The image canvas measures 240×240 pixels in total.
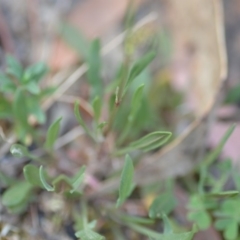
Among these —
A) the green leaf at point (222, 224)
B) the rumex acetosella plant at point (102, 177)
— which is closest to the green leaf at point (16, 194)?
the rumex acetosella plant at point (102, 177)

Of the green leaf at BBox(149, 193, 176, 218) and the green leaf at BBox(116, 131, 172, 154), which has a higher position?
the green leaf at BBox(116, 131, 172, 154)

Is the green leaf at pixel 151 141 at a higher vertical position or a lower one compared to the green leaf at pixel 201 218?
higher

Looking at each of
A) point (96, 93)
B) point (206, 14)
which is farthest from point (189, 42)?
point (96, 93)

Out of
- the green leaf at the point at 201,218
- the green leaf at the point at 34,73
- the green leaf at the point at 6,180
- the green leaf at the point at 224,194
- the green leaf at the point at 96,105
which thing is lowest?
the green leaf at the point at 201,218

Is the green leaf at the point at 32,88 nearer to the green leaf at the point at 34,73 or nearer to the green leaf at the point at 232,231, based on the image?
the green leaf at the point at 34,73

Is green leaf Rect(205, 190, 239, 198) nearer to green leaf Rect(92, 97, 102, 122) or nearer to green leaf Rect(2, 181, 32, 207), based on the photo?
green leaf Rect(92, 97, 102, 122)

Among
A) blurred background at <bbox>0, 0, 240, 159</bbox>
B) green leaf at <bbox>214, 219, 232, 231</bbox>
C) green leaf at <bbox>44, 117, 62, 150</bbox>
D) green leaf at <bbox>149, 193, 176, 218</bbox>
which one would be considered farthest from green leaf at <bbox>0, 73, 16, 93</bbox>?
green leaf at <bbox>214, 219, 232, 231</bbox>

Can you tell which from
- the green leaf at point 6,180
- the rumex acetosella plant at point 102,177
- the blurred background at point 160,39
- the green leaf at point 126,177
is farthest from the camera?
the blurred background at point 160,39

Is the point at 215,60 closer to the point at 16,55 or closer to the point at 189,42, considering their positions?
the point at 189,42
